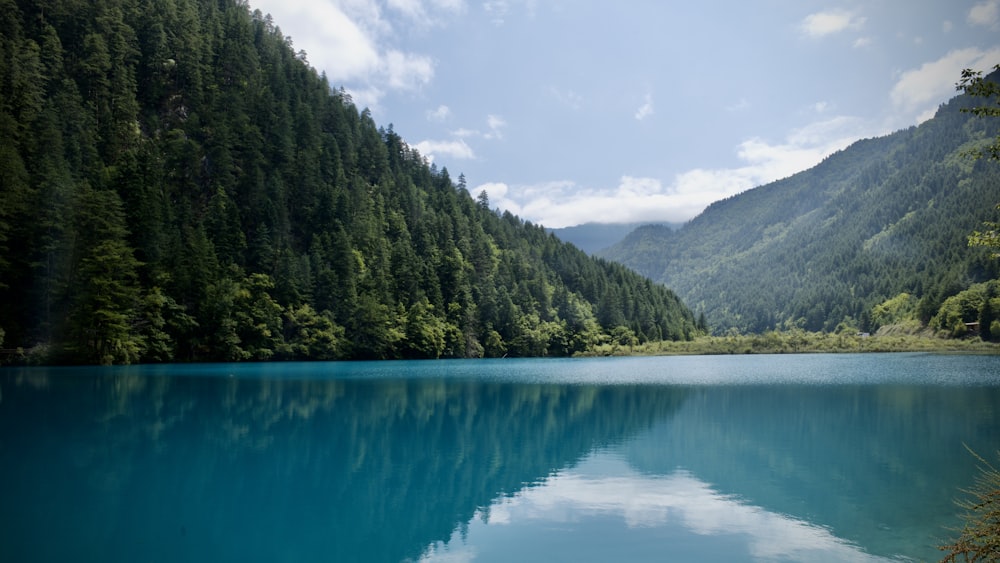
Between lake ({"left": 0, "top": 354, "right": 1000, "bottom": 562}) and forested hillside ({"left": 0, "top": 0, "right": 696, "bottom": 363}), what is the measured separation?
3036 centimetres

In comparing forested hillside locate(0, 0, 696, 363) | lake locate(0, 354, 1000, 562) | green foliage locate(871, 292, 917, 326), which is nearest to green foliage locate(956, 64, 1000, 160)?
lake locate(0, 354, 1000, 562)

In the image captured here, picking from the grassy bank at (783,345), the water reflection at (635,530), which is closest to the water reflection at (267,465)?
the water reflection at (635,530)

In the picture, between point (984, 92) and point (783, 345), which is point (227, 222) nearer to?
point (984, 92)

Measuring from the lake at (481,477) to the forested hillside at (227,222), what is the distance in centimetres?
3036

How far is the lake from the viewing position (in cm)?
1182

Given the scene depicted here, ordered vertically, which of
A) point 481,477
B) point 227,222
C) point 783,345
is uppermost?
point 227,222

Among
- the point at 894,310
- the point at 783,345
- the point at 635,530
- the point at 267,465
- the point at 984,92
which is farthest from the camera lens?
the point at 894,310

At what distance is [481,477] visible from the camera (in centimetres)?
1747

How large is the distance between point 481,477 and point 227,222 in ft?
241

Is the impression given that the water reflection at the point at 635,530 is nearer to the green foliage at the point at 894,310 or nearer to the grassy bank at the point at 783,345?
the grassy bank at the point at 783,345

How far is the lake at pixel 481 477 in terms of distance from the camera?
11.8m

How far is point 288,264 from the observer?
81812mm

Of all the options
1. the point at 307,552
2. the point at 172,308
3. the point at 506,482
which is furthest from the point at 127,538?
the point at 172,308

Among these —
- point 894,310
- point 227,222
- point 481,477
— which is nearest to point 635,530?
point 481,477
